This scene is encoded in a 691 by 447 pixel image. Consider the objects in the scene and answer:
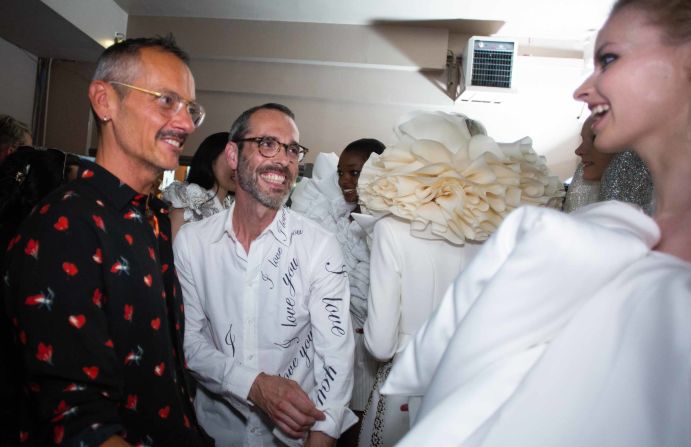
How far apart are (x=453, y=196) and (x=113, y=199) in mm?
955

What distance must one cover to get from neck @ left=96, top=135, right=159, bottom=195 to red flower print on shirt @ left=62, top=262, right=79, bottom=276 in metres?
0.30

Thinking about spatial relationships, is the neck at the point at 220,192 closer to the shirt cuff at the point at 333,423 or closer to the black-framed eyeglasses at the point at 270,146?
the black-framed eyeglasses at the point at 270,146

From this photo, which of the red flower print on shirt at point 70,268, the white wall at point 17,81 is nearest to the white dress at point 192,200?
the red flower print on shirt at point 70,268

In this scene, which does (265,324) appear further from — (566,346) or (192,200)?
(192,200)

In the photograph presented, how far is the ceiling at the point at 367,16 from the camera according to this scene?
5203mm

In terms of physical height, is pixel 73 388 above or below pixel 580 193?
below

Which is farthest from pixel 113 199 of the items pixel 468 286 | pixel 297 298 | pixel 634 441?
pixel 634 441

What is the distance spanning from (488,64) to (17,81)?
5657mm

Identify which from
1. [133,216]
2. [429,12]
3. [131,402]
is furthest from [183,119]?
[429,12]

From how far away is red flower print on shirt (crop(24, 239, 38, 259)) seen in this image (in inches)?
35.6

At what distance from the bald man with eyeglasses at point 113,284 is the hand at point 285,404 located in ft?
0.60

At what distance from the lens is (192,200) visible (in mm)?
2836

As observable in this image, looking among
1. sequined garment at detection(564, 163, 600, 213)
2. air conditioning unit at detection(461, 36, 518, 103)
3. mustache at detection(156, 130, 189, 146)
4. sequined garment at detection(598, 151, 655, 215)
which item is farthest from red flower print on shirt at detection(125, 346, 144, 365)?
air conditioning unit at detection(461, 36, 518, 103)

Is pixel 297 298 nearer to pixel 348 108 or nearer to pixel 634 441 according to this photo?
pixel 634 441
